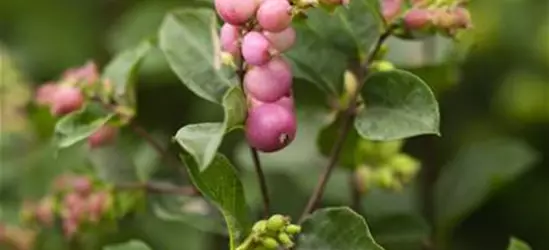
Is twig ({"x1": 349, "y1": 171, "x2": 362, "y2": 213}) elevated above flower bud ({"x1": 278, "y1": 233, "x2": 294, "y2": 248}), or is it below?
below

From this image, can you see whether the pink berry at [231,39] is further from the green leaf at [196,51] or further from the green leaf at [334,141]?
the green leaf at [334,141]

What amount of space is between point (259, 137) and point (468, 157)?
531 millimetres

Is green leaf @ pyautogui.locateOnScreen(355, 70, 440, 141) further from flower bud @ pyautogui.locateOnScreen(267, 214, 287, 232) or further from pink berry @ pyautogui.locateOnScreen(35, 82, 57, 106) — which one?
pink berry @ pyautogui.locateOnScreen(35, 82, 57, 106)

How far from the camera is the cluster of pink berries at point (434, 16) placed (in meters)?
0.85

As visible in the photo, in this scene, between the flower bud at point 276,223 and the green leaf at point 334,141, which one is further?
the green leaf at point 334,141

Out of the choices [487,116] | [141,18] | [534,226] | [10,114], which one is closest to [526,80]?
[487,116]

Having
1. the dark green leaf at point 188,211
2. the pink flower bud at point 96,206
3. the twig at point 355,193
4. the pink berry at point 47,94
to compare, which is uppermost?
the pink berry at point 47,94

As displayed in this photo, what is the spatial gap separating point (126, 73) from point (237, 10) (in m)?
0.25

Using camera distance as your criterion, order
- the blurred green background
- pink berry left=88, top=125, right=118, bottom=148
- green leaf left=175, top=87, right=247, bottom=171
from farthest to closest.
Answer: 1. the blurred green background
2. pink berry left=88, top=125, right=118, bottom=148
3. green leaf left=175, top=87, right=247, bottom=171

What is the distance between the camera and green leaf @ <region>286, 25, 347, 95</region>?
92 centimetres

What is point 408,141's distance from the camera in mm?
1364

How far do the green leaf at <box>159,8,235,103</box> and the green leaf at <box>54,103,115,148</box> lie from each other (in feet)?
0.23

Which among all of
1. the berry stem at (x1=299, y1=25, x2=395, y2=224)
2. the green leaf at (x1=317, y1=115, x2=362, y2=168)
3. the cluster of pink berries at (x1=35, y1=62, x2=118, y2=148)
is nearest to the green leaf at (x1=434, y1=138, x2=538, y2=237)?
the green leaf at (x1=317, y1=115, x2=362, y2=168)

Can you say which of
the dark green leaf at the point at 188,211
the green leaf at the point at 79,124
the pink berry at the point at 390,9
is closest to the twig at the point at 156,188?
the dark green leaf at the point at 188,211
